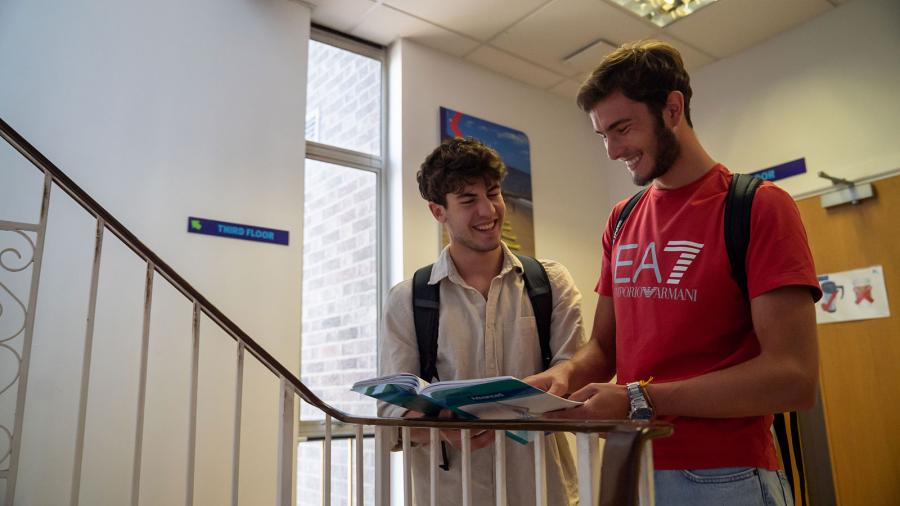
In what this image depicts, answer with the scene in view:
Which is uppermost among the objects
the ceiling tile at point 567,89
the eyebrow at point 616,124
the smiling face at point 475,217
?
the ceiling tile at point 567,89

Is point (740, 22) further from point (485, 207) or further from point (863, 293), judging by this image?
point (485, 207)

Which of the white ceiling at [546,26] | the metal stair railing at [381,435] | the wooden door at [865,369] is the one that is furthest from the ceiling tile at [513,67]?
the metal stair railing at [381,435]

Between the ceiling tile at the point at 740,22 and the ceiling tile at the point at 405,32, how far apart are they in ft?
4.34

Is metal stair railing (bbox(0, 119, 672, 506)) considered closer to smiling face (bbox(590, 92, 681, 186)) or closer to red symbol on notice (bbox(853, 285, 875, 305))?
smiling face (bbox(590, 92, 681, 186))

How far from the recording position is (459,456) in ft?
4.89

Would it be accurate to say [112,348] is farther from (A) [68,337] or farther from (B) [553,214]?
(B) [553,214]

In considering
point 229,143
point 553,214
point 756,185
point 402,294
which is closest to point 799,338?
point 756,185

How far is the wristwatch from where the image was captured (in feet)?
3.50

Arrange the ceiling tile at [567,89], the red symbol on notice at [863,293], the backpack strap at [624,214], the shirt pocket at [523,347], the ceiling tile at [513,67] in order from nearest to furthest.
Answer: the backpack strap at [624,214] → the shirt pocket at [523,347] → the red symbol on notice at [863,293] → the ceiling tile at [513,67] → the ceiling tile at [567,89]

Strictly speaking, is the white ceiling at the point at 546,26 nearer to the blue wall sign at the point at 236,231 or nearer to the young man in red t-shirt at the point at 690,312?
the blue wall sign at the point at 236,231

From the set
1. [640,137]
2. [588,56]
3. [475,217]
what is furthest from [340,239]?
[640,137]

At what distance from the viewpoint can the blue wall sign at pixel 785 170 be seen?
3838mm

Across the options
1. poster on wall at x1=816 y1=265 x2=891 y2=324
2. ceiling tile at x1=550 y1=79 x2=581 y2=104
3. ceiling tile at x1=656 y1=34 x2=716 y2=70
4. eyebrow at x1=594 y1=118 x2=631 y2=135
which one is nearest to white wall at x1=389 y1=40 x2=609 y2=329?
ceiling tile at x1=550 y1=79 x2=581 y2=104

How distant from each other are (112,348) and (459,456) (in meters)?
2.02
